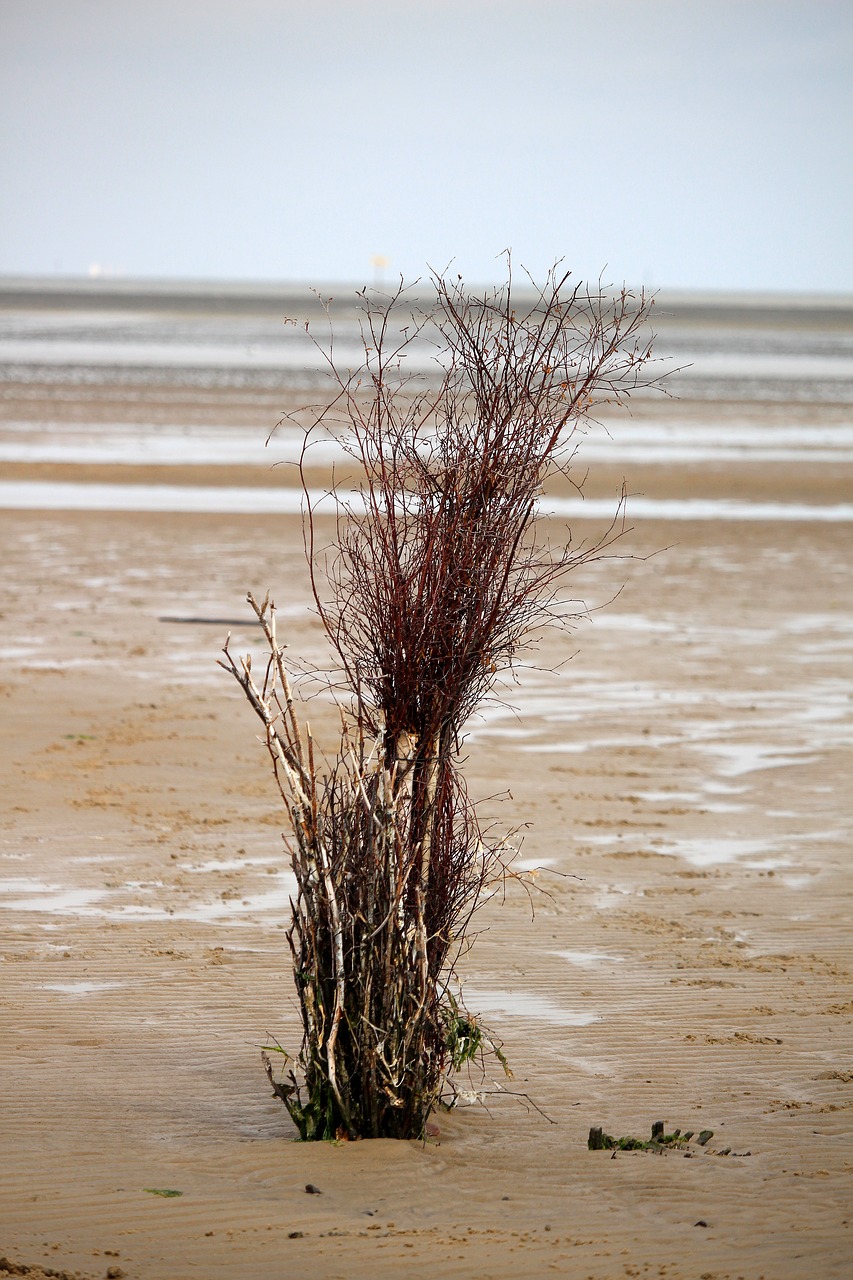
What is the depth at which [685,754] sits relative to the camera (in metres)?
10.7

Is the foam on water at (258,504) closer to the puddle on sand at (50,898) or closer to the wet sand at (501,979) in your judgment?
the wet sand at (501,979)

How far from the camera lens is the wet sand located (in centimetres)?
459

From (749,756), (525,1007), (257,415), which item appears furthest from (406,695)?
(257,415)

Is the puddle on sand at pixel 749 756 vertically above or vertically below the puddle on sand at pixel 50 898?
above

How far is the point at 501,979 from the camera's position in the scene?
6.88 m

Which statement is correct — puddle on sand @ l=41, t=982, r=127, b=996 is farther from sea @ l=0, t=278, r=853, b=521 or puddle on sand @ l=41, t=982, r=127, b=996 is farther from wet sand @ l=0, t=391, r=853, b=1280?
sea @ l=0, t=278, r=853, b=521

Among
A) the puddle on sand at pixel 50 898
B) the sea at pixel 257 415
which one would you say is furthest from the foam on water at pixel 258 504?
the puddle on sand at pixel 50 898

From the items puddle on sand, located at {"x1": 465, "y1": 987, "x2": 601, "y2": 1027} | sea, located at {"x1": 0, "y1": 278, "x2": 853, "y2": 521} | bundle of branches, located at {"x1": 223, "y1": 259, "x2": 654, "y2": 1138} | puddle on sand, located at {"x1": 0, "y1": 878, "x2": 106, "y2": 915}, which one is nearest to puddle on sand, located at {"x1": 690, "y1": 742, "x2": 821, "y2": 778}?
sea, located at {"x1": 0, "y1": 278, "x2": 853, "y2": 521}

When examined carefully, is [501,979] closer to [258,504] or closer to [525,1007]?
[525,1007]

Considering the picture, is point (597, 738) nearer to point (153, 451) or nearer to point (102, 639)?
point (102, 639)

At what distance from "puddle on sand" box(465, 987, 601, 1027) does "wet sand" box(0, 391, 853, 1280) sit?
0.04 feet

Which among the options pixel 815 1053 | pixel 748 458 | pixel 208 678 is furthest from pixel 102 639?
pixel 748 458

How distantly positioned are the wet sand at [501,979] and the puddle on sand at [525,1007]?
1 centimetres

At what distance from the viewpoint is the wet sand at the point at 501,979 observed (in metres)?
4.59
